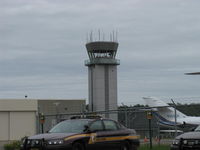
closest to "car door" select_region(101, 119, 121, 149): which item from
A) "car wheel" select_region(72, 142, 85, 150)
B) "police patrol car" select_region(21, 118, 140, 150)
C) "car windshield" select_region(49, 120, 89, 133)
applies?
"police patrol car" select_region(21, 118, 140, 150)

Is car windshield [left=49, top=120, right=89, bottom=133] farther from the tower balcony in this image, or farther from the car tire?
the tower balcony

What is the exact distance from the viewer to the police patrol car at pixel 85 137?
16.4 metres

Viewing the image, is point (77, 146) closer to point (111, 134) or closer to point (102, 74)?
point (111, 134)

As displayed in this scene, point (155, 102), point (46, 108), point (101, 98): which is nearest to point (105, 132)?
point (155, 102)

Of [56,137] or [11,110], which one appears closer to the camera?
[56,137]

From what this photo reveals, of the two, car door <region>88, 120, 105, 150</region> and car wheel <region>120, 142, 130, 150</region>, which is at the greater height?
car door <region>88, 120, 105, 150</region>

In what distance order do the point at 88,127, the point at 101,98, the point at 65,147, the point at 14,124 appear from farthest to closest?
the point at 101,98, the point at 14,124, the point at 88,127, the point at 65,147

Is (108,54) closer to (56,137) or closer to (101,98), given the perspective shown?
(101,98)

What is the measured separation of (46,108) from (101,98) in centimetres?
2626

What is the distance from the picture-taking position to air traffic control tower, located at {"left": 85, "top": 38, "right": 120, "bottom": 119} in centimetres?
10344

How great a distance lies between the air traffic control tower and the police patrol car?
81.1 meters

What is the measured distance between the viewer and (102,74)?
104m

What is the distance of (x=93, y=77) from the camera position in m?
105

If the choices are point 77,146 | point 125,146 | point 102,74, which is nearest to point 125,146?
point 125,146
